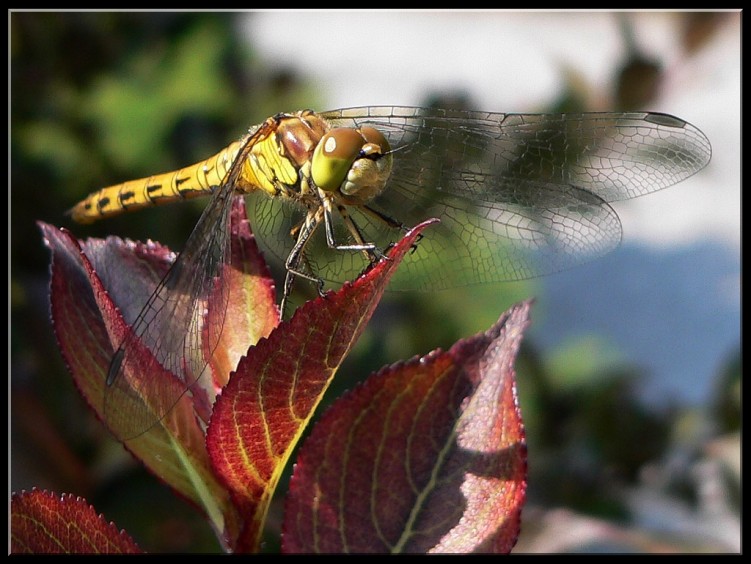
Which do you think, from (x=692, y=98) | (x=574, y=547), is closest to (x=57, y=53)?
(x=574, y=547)

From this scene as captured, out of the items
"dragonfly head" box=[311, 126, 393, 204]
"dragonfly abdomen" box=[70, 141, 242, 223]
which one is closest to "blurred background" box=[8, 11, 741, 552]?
"dragonfly abdomen" box=[70, 141, 242, 223]

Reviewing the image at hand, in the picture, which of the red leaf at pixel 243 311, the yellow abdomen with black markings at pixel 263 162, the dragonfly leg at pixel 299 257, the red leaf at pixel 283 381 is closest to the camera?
the red leaf at pixel 283 381

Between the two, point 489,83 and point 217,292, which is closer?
point 217,292

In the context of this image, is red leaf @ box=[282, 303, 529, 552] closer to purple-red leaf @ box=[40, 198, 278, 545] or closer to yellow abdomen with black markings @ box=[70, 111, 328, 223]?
purple-red leaf @ box=[40, 198, 278, 545]

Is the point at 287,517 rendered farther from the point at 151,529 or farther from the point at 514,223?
the point at 151,529

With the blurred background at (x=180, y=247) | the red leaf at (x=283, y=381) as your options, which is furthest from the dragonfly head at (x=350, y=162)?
the blurred background at (x=180, y=247)

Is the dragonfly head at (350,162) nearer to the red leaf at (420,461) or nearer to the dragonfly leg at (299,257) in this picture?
the dragonfly leg at (299,257)
